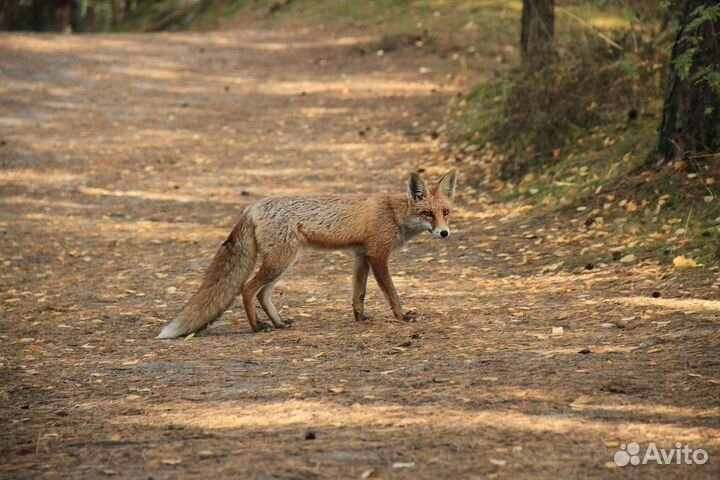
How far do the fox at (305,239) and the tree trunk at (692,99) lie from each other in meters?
3.35

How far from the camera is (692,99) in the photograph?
998 centimetres

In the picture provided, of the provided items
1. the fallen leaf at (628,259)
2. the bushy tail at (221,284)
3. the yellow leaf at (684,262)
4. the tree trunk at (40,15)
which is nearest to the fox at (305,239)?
the bushy tail at (221,284)

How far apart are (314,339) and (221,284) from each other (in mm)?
907

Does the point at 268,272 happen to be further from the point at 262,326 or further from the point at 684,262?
the point at 684,262

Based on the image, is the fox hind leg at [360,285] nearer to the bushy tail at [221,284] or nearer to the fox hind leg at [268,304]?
the fox hind leg at [268,304]

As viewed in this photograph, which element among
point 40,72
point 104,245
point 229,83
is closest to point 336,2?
point 229,83

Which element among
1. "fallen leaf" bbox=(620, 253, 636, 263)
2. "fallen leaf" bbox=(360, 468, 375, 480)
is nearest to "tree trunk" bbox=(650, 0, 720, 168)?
"fallen leaf" bbox=(620, 253, 636, 263)

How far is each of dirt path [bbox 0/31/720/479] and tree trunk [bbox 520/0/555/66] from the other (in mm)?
2177

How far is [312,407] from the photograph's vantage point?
5.65 metres

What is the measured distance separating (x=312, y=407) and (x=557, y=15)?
13135 millimetres

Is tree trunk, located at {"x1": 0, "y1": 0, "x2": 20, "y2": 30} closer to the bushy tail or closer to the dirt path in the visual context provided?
the dirt path

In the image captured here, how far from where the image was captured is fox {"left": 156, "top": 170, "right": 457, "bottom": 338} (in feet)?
25.3

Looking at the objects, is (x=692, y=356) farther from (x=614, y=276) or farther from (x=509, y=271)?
(x=509, y=271)

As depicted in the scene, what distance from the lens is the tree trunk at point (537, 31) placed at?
1363 centimetres
